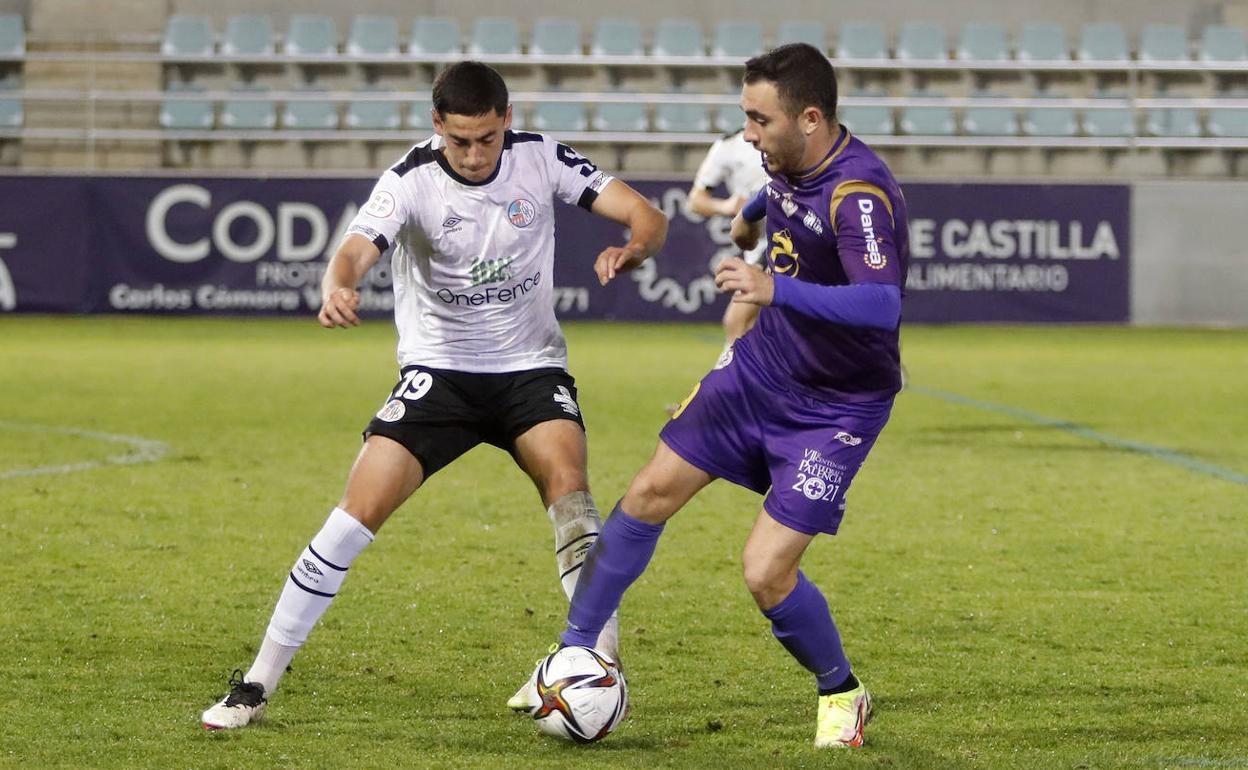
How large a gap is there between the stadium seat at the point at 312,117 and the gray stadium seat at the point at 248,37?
102 centimetres

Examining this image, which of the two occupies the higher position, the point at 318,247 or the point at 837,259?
the point at 837,259

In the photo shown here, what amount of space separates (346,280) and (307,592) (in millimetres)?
800

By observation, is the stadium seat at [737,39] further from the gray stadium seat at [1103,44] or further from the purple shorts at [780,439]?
the purple shorts at [780,439]

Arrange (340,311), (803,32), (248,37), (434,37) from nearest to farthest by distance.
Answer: (340,311)
(248,37)
(434,37)
(803,32)

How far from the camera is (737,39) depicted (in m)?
23.2

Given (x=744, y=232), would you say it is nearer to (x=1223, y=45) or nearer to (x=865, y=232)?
(x=865, y=232)

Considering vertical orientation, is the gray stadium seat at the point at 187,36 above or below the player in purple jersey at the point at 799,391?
above

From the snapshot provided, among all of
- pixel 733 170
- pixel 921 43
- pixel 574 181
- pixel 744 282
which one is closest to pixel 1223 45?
pixel 921 43

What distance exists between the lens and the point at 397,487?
15.0 feet

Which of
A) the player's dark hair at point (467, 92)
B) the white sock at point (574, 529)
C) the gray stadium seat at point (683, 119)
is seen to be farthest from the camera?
the gray stadium seat at point (683, 119)

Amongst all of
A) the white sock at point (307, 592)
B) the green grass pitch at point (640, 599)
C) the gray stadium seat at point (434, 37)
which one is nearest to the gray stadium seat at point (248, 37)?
the gray stadium seat at point (434, 37)

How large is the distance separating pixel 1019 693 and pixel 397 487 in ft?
5.83

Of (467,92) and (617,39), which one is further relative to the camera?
(617,39)

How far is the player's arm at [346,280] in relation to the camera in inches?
165
